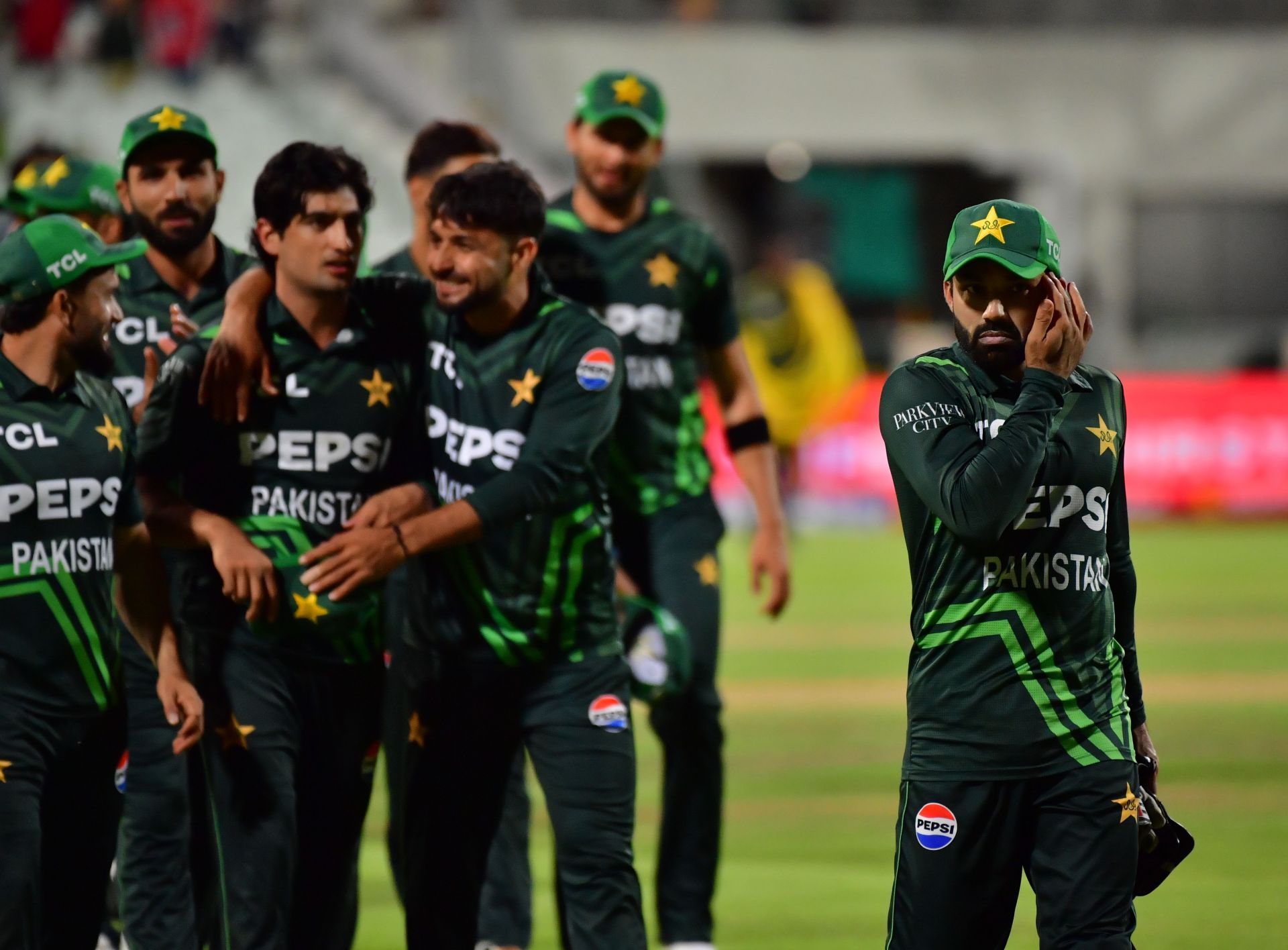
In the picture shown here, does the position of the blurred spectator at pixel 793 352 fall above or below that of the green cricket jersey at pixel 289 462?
above

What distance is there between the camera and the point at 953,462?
483cm

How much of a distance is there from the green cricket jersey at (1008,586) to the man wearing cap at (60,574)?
2001 millimetres

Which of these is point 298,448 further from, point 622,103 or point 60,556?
point 622,103

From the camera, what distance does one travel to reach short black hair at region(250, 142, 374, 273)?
19.4ft

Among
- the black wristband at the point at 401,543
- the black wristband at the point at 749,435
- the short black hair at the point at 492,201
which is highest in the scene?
the short black hair at the point at 492,201

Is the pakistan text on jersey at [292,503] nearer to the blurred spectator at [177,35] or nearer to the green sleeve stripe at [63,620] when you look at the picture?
the green sleeve stripe at [63,620]

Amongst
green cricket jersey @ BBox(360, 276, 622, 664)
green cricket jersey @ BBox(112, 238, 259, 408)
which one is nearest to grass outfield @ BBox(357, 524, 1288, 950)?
green cricket jersey @ BBox(360, 276, 622, 664)

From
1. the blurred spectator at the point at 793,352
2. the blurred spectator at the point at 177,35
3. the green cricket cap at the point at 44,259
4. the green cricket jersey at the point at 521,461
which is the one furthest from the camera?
the blurred spectator at the point at 177,35

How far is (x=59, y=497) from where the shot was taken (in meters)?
5.38

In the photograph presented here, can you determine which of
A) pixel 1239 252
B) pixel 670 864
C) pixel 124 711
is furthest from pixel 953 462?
pixel 1239 252

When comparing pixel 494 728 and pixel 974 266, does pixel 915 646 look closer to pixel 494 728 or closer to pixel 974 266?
pixel 974 266

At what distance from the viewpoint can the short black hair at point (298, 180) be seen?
19.4 ft

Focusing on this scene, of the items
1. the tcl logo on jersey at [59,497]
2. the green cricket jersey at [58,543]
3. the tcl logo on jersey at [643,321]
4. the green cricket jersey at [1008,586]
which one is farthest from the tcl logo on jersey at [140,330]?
the green cricket jersey at [1008,586]

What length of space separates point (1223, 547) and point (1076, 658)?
18.4 metres
